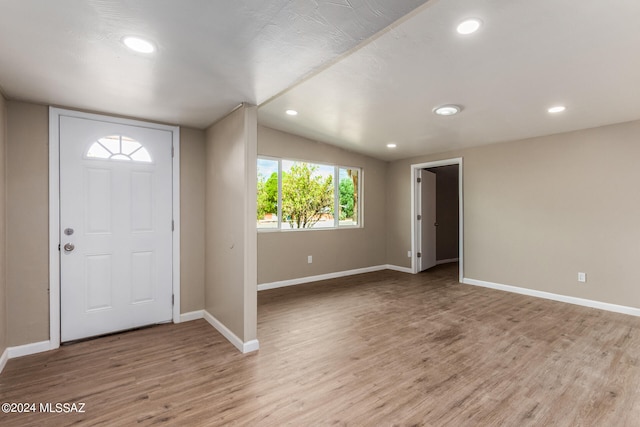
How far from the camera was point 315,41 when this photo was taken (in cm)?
174

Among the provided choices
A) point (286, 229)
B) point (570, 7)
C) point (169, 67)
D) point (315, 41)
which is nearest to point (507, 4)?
point (570, 7)

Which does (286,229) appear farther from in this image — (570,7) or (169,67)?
(570,7)

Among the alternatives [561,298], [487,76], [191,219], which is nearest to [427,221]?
[561,298]

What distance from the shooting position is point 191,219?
3.53m

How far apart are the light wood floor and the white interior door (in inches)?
99.2

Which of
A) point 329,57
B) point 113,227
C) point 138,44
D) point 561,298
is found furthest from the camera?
point 561,298

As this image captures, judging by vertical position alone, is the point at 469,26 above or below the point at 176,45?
above

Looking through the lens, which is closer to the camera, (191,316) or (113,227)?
(113,227)

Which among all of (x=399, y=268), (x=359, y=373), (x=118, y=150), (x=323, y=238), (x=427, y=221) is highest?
(x=118, y=150)

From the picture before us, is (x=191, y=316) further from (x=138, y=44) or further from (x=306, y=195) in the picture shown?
(x=138, y=44)

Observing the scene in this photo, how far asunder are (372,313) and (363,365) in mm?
1299

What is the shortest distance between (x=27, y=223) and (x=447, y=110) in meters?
4.26

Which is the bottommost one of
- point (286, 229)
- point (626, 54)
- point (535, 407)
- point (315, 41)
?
point (535, 407)

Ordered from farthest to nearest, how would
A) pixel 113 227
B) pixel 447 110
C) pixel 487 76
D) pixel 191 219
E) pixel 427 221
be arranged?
pixel 427 221 < pixel 191 219 < pixel 447 110 < pixel 113 227 < pixel 487 76
